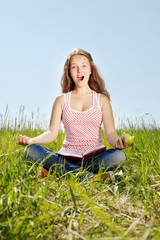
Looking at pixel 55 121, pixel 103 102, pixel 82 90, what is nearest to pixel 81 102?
pixel 82 90

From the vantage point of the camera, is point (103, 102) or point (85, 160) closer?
point (85, 160)

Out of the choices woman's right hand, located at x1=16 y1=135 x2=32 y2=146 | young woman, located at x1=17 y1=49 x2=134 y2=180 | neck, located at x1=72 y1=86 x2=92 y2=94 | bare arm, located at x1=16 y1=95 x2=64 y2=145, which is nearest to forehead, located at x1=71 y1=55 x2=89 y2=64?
young woman, located at x1=17 y1=49 x2=134 y2=180

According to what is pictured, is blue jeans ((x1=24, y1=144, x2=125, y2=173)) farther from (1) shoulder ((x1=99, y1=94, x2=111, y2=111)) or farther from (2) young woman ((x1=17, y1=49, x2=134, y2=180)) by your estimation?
(1) shoulder ((x1=99, y1=94, x2=111, y2=111))

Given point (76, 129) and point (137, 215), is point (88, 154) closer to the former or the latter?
point (76, 129)

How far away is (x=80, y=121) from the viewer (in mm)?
3027

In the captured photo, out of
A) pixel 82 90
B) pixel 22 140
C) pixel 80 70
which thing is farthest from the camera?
pixel 82 90

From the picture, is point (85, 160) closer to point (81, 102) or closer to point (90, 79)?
point (81, 102)

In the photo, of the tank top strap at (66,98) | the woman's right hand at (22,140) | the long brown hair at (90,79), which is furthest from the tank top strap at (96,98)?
the woman's right hand at (22,140)

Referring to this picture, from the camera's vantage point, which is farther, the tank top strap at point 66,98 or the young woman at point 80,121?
the tank top strap at point 66,98

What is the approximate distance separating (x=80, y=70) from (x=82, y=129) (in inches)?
24.4

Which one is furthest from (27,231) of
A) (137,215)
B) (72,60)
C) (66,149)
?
(72,60)

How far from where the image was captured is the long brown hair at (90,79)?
125 inches

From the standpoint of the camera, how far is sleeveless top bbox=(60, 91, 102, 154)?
2.99 metres

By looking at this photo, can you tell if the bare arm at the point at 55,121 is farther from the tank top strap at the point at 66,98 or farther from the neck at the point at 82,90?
the neck at the point at 82,90
